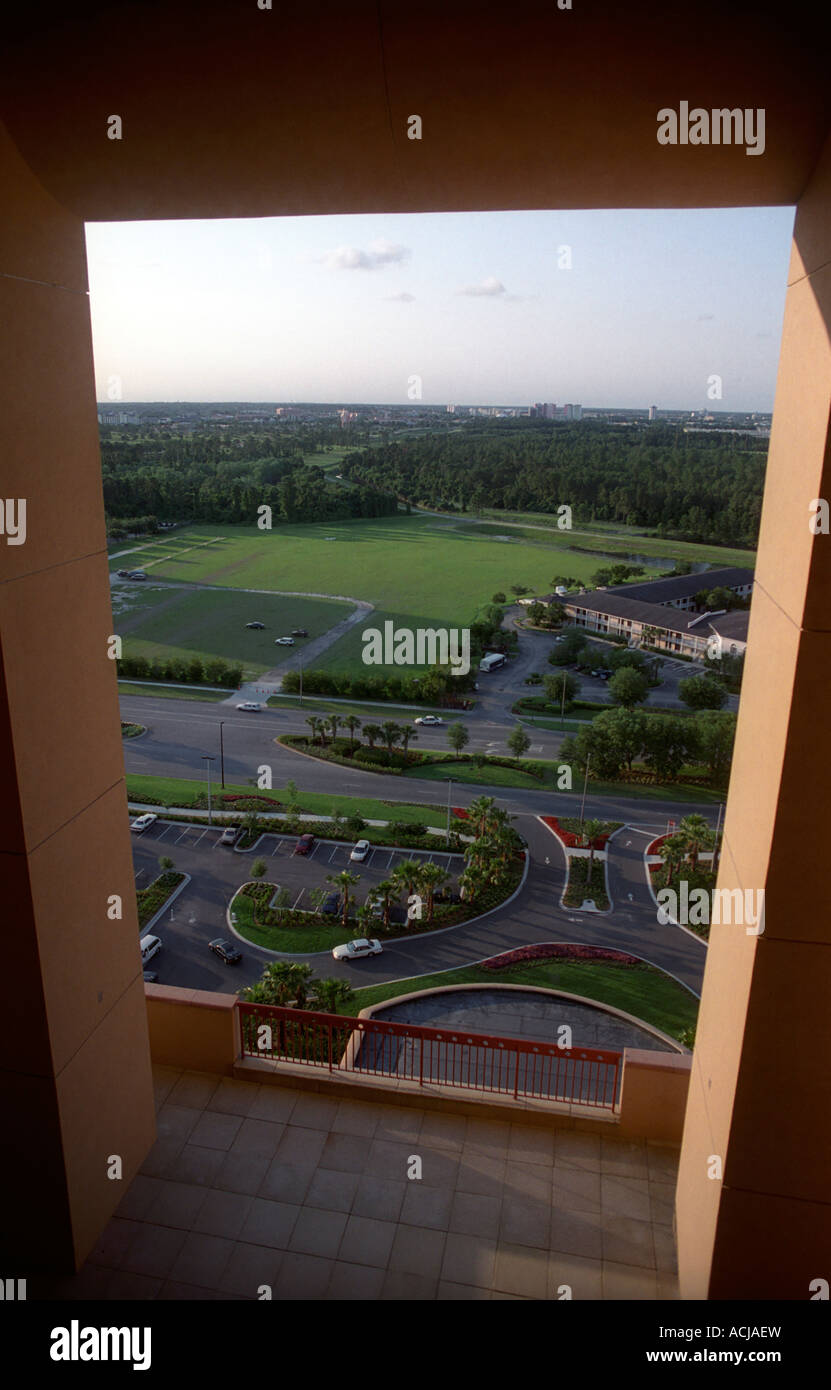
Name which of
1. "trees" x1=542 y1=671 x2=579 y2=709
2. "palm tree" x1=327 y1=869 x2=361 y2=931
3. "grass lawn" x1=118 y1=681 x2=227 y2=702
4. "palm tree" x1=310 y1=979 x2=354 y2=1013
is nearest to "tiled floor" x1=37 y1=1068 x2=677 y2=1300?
"palm tree" x1=310 y1=979 x2=354 y2=1013

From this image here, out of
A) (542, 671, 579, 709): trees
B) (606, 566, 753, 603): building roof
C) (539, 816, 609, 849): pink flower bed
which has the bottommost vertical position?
(539, 816, 609, 849): pink flower bed

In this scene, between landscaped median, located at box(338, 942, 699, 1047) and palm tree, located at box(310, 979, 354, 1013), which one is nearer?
palm tree, located at box(310, 979, 354, 1013)

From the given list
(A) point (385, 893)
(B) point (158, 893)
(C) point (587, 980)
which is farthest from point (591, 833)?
(B) point (158, 893)

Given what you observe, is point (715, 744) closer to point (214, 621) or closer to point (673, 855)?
point (673, 855)

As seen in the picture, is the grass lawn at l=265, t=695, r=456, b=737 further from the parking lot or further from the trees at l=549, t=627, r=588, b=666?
the parking lot

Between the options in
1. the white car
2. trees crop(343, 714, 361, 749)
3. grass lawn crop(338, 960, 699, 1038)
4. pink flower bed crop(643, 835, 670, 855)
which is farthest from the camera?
trees crop(343, 714, 361, 749)

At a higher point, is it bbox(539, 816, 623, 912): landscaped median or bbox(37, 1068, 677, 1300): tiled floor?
bbox(37, 1068, 677, 1300): tiled floor

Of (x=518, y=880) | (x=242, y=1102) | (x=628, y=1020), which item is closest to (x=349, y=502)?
(x=518, y=880)
